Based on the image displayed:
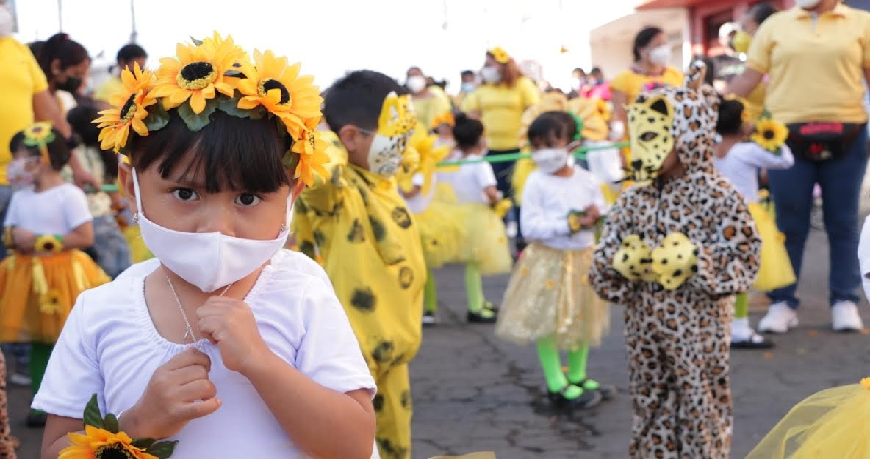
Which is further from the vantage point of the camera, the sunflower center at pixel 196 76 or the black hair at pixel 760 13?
the black hair at pixel 760 13

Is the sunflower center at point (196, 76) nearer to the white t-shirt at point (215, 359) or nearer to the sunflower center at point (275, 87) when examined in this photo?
the sunflower center at point (275, 87)

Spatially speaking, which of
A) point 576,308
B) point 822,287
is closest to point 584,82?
point 822,287

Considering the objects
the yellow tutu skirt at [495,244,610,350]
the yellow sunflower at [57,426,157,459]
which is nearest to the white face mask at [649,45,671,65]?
the yellow tutu skirt at [495,244,610,350]

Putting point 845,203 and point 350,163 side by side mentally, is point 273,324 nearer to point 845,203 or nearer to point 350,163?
point 350,163

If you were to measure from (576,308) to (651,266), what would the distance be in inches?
70.5

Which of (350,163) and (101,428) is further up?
(350,163)

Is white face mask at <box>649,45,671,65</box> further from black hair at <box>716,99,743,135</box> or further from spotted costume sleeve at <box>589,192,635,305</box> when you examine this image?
spotted costume sleeve at <box>589,192,635,305</box>

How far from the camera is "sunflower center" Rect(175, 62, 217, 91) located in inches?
78.7

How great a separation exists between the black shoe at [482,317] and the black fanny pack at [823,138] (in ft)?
9.10

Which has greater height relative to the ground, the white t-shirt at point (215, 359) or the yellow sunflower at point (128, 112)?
the yellow sunflower at point (128, 112)

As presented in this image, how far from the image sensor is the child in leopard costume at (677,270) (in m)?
4.22

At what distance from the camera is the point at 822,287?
991 centimetres

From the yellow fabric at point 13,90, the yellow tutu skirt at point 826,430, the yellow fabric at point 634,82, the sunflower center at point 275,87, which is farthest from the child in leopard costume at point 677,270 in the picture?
the yellow fabric at point 634,82

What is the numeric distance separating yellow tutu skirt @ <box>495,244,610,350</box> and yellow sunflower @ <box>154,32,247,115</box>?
Result: 13.6ft
